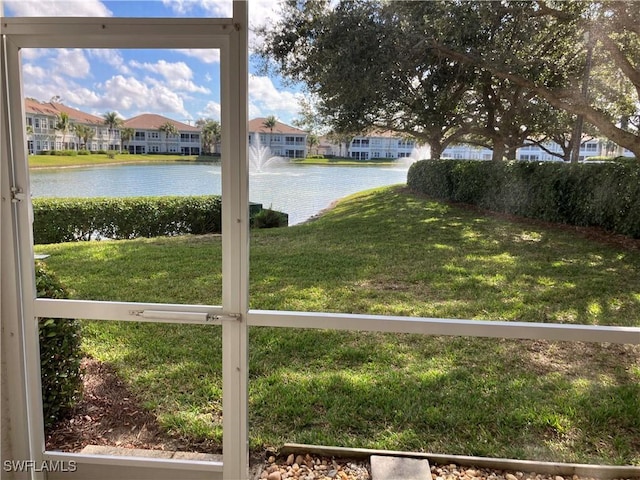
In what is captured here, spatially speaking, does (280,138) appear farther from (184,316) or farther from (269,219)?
(184,316)

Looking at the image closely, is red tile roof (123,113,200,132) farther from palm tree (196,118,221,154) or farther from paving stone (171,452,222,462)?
paving stone (171,452,222,462)

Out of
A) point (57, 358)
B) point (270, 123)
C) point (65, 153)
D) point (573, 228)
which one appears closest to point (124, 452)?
point (57, 358)

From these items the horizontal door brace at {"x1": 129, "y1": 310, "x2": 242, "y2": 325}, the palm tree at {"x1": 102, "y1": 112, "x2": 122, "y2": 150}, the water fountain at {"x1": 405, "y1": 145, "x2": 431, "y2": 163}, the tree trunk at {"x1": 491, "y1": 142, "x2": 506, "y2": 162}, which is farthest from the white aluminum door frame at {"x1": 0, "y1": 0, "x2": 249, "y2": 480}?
the tree trunk at {"x1": 491, "y1": 142, "x2": 506, "y2": 162}

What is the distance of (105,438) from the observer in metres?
1.88

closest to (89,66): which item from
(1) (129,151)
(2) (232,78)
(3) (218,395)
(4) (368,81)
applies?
(1) (129,151)

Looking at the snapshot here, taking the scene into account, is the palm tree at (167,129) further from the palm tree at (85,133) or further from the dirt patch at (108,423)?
the dirt patch at (108,423)

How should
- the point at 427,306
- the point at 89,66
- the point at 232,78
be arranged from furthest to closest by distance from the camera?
the point at 427,306 < the point at 89,66 < the point at 232,78

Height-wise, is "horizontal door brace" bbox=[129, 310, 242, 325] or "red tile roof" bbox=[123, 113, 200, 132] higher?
"red tile roof" bbox=[123, 113, 200, 132]

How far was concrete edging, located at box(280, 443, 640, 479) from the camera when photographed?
1.84 m

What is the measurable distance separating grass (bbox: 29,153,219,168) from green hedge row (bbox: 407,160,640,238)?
3.18 ft

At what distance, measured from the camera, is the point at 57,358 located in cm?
182

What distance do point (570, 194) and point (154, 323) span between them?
1.80 meters

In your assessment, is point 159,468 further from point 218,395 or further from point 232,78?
point 232,78

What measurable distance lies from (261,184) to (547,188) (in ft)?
3.80
